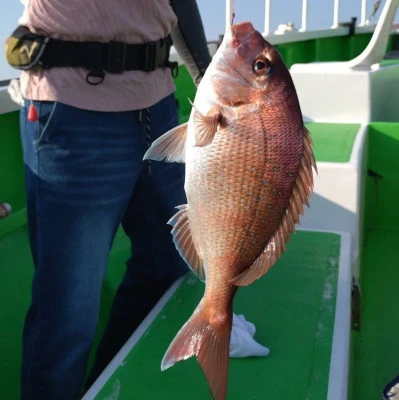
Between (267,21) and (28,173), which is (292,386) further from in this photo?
(267,21)

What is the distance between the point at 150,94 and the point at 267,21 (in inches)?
188

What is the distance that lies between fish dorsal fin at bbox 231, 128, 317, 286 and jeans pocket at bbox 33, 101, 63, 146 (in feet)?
2.31

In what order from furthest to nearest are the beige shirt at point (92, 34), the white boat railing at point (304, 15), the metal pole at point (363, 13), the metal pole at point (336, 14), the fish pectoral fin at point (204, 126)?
the metal pole at point (363, 13) → the metal pole at point (336, 14) → the white boat railing at point (304, 15) → the beige shirt at point (92, 34) → the fish pectoral fin at point (204, 126)

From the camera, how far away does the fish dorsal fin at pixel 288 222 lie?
134cm

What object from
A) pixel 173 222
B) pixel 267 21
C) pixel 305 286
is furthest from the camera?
pixel 267 21

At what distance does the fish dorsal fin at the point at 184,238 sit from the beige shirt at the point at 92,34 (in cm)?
48

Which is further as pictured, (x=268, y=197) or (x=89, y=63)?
(x=89, y=63)

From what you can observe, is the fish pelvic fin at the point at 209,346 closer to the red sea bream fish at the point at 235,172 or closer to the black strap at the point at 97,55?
the red sea bream fish at the point at 235,172

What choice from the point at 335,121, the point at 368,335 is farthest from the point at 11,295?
the point at 335,121

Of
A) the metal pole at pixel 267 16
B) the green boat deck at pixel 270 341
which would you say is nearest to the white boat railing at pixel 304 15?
the metal pole at pixel 267 16

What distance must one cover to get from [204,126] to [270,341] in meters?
0.90

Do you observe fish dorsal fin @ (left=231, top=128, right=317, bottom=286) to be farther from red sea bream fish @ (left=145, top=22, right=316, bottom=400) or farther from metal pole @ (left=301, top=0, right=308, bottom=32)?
metal pole @ (left=301, top=0, right=308, bottom=32)

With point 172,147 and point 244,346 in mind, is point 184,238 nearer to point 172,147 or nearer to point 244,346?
point 172,147

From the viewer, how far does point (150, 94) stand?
188cm
